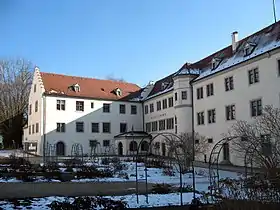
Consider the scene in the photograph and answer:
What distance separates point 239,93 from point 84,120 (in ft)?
81.6

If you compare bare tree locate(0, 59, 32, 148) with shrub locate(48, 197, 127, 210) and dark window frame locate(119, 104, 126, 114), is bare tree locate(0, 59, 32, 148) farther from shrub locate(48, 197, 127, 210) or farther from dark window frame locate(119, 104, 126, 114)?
shrub locate(48, 197, 127, 210)

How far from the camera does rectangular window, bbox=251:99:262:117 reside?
31.3 meters

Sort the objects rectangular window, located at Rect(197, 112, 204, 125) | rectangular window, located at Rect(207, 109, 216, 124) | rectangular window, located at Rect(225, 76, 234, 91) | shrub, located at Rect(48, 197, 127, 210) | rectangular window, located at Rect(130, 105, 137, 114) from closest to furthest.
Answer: shrub, located at Rect(48, 197, 127, 210) → rectangular window, located at Rect(225, 76, 234, 91) → rectangular window, located at Rect(207, 109, 216, 124) → rectangular window, located at Rect(197, 112, 204, 125) → rectangular window, located at Rect(130, 105, 137, 114)

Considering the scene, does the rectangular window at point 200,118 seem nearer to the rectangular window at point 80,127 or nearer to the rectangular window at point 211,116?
the rectangular window at point 211,116

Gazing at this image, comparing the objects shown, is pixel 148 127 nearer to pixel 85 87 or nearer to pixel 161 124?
pixel 161 124

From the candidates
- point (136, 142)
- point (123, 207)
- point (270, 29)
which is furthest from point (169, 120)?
point (123, 207)

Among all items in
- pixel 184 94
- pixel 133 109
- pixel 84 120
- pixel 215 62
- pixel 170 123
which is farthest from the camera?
pixel 133 109

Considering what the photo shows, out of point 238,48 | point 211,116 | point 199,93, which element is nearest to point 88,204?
point 211,116

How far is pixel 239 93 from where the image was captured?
112 ft

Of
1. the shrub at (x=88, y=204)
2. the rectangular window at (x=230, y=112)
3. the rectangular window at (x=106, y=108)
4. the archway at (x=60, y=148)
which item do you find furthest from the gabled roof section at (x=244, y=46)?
the shrub at (x=88, y=204)

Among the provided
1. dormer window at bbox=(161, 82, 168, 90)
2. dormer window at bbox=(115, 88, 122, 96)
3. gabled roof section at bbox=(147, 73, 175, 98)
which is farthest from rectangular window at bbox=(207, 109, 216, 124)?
dormer window at bbox=(115, 88, 122, 96)

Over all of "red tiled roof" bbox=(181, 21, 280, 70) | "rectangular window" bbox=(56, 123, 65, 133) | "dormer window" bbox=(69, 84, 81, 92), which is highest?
"red tiled roof" bbox=(181, 21, 280, 70)

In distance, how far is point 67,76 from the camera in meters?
55.3

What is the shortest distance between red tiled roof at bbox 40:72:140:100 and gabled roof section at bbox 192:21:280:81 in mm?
16806
